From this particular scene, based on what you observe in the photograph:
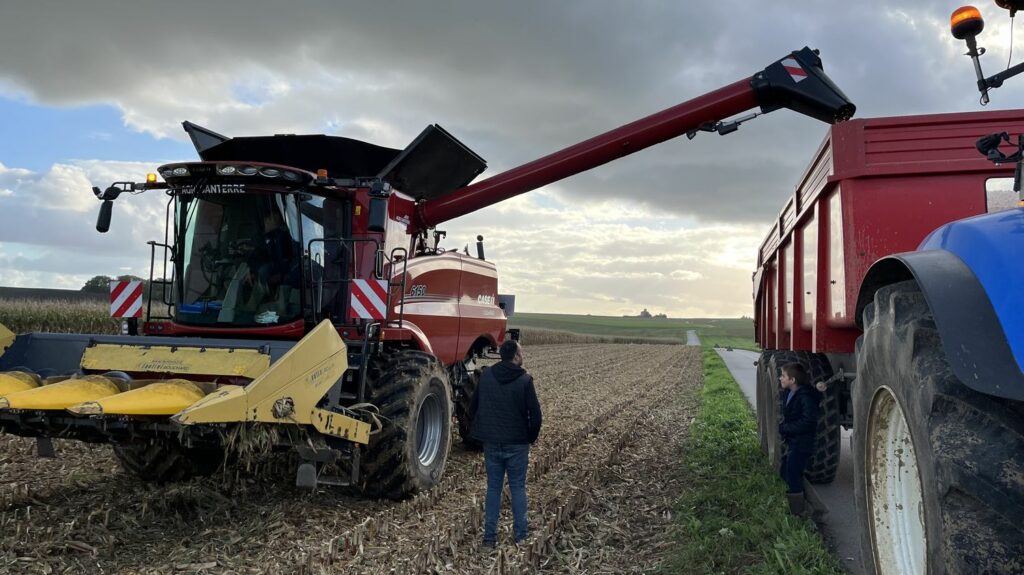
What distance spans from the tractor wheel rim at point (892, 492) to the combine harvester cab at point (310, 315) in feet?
11.6

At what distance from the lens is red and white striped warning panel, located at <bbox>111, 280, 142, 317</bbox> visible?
7234 mm

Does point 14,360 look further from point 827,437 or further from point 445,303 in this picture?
point 827,437

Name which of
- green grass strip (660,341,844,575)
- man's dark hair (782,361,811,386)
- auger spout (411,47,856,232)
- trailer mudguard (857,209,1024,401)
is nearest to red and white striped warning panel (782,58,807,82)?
auger spout (411,47,856,232)

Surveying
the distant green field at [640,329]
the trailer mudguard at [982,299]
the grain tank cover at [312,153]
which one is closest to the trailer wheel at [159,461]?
the grain tank cover at [312,153]

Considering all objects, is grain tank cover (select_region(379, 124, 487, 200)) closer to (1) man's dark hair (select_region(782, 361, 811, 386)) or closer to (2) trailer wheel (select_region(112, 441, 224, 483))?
(2) trailer wheel (select_region(112, 441, 224, 483))

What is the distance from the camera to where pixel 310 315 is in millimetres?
6461

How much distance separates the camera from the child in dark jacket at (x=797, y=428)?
6078 mm

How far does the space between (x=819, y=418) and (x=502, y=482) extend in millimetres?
3010

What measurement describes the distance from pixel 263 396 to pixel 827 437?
4.93m

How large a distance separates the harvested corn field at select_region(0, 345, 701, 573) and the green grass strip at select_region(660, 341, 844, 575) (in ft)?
0.80

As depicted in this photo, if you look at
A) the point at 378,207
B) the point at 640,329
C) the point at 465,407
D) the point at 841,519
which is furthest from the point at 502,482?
the point at 640,329

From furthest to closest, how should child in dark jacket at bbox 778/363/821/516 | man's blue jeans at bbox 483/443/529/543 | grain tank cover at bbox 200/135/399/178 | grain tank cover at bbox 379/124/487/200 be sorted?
grain tank cover at bbox 379/124/487/200 → grain tank cover at bbox 200/135/399/178 → child in dark jacket at bbox 778/363/821/516 → man's blue jeans at bbox 483/443/529/543

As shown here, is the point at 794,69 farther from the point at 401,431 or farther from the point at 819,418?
the point at 401,431

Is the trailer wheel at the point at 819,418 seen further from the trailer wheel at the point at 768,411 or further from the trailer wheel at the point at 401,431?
the trailer wheel at the point at 401,431
